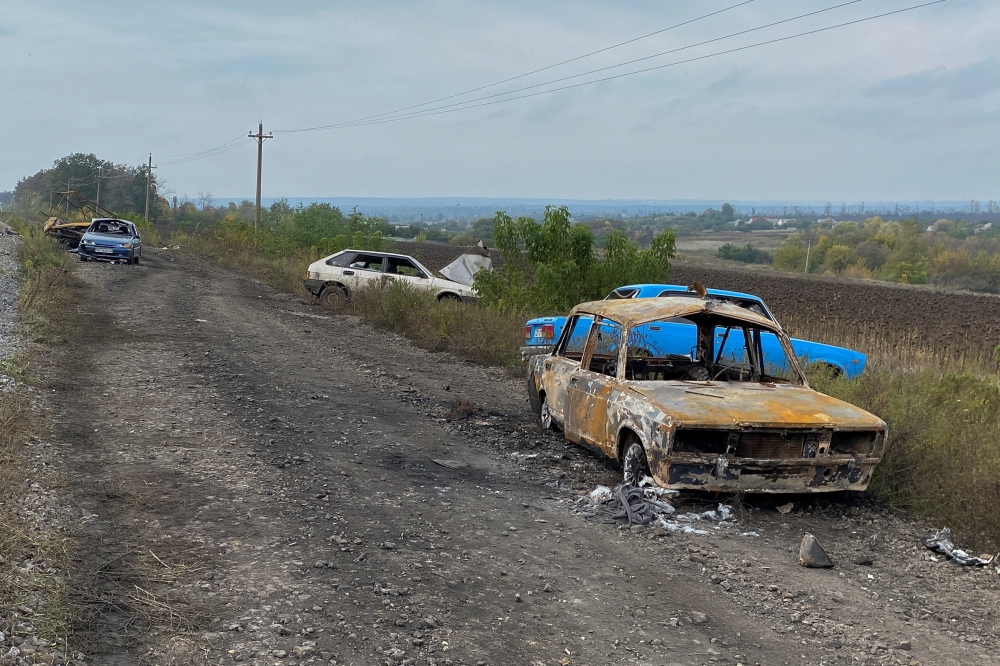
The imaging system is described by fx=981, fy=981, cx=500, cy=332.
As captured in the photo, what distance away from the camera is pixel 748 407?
7.22 m

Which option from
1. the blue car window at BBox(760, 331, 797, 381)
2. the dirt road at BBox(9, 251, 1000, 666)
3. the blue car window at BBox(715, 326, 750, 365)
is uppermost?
the blue car window at BBox(715, 326, 750, 365)

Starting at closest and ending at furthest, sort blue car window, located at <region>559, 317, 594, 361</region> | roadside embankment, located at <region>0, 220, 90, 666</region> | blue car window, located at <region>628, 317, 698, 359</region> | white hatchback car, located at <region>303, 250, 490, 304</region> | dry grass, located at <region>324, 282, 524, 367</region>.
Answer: roadside embankment, located at <region>0, 220, 90, 666</region>, blue car window, located at <region>559, 317, 594, 361</region>, blue car window, located at <region>628, 317, 698, 359</region>, dry grass, located at <region>324, 282, 524, 367</region>, white hatchback car, located at <region>303, 250, 490, 304</region>

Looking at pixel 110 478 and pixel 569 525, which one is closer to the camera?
pixel 569 525

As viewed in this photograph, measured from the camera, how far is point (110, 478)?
7.39 m

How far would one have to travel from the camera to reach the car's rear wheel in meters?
23.5

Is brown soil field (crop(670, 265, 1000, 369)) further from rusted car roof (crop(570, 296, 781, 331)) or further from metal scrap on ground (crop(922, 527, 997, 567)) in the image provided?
metal scrap on ground (crop(922, 527, 997, 567))

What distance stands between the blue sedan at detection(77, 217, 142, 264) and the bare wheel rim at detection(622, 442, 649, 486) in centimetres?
3236

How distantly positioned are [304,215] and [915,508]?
33.6 meters

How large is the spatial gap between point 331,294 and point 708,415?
1770 centimetres

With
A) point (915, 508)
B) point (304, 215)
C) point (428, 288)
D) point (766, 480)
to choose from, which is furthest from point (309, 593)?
point (304, 215)

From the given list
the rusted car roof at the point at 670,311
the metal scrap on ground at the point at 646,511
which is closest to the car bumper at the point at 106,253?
the rusted car roof at the point at 670,311

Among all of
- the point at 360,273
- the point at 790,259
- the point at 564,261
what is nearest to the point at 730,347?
the point at 564,261

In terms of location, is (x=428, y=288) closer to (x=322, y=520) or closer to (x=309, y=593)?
(x=322, y=520)

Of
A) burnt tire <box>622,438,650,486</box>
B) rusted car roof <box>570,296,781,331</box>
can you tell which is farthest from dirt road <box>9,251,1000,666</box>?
rusted car roof <box>570,296,781,331</box>
